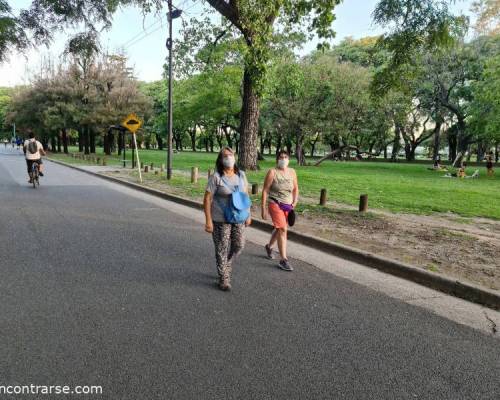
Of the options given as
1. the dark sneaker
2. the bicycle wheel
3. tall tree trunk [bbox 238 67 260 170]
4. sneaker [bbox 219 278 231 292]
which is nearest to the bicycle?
the bicycle wheel

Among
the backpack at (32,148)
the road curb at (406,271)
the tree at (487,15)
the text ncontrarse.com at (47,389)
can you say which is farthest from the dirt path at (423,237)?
the tree at (487,15)

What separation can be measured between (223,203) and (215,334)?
62.5 inches

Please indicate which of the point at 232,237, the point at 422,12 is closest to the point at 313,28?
the point at 422,12

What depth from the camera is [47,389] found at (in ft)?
8.91

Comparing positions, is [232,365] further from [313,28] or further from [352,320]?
[313,28]

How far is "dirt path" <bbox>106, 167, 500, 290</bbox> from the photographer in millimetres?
5641

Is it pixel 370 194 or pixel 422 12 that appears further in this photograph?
pixel 370 194

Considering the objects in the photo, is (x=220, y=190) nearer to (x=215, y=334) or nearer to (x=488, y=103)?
(x=215, y=334)

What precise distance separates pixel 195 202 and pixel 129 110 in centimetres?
3204

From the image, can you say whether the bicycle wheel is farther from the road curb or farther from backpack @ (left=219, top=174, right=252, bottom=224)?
backpack @ (left=219, top=174, right=252, bottom=224)

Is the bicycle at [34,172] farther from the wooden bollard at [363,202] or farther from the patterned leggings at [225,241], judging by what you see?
the patterned leggings at [225,241]

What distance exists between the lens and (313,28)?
10.6 meters

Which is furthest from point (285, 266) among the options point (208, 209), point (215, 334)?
point (215, 334)

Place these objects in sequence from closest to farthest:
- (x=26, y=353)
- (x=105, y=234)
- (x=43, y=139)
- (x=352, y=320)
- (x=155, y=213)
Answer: (x=26, y=353), (x=352, y=320), (x=105, y=234), (x=155, y=213), (x=43, y=139)
